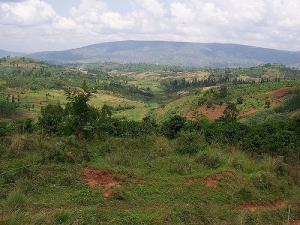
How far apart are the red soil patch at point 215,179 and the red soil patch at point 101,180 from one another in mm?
3036

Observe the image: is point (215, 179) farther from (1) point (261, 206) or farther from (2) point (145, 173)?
(2) point (145, 173)

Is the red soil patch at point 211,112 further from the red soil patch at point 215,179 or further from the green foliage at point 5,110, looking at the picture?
the red soil patch at point 215,179

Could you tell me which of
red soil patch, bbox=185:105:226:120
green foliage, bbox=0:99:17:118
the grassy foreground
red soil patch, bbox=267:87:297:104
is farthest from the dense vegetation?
green foliage, bbox=0:99:17:118

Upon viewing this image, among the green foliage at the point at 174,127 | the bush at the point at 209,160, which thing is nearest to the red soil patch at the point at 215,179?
the bush at the point at 209,160

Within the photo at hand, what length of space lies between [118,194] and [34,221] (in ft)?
10.1

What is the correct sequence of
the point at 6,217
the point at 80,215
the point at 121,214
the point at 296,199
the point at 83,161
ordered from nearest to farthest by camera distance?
the point at 6,217 < the point at 80,215 < the point at 121,214 < the point at 296,199 < the point at 83,161

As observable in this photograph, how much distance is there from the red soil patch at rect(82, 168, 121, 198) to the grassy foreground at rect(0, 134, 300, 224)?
32 mm

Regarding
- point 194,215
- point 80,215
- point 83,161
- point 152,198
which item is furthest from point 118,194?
point 83,161

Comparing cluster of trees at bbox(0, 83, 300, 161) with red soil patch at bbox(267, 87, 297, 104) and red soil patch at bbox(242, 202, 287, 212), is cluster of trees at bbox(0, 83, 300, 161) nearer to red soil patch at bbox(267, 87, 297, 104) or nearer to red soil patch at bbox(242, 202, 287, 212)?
red soil patch at bbox(242, 202, 287, 212)

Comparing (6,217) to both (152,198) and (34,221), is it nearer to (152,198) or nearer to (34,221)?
(34,221)

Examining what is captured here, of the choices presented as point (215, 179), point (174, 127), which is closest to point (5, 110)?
point (174, 127)

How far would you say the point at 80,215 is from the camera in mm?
7195

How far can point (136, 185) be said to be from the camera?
9617 millimetres

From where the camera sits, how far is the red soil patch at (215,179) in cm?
1013
